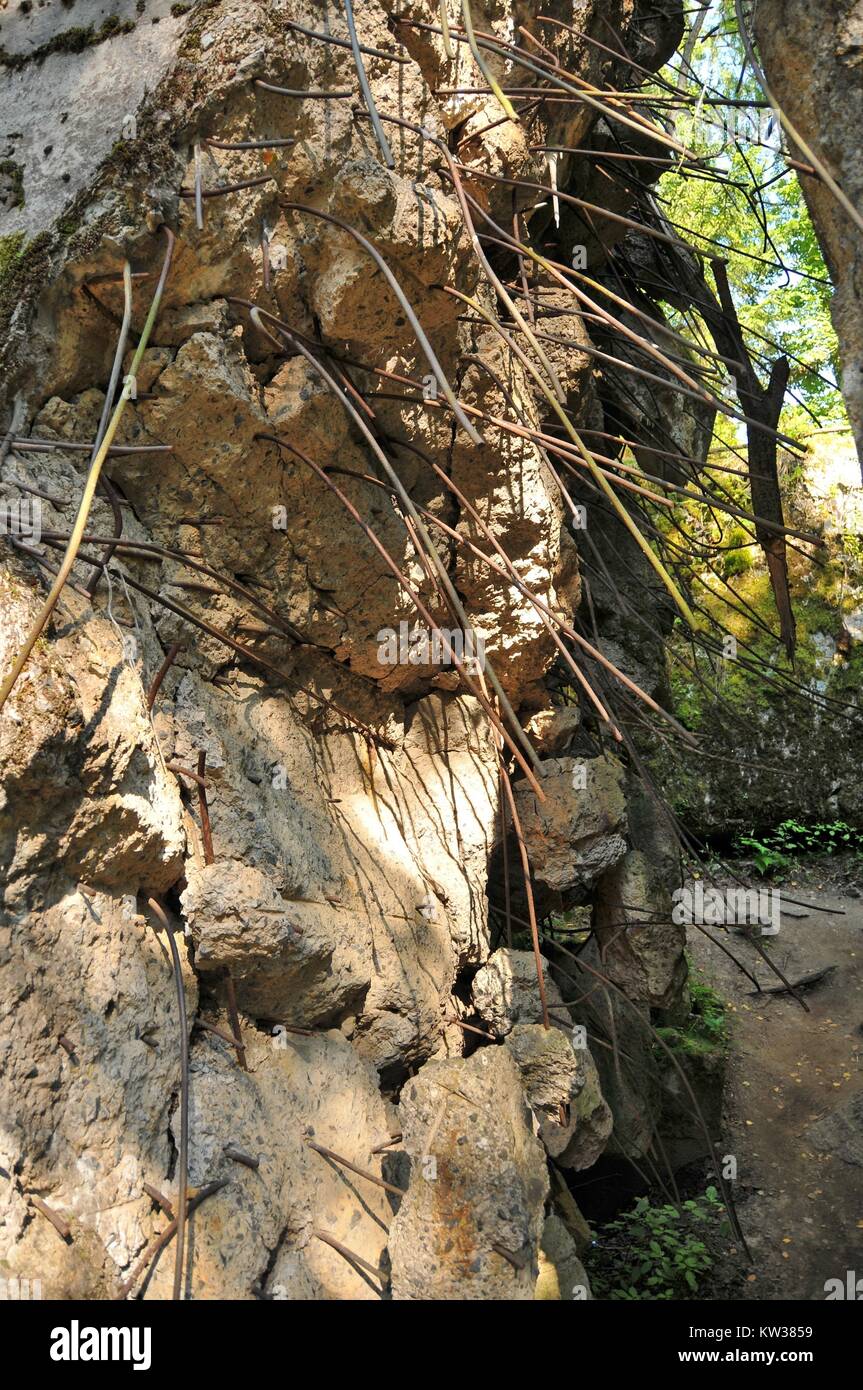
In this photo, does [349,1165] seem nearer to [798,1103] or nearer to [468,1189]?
[468,1189]

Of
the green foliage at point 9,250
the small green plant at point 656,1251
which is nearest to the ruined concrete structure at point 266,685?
the green foliage at point 9,250

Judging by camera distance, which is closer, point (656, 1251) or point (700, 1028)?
point (656, 1251)

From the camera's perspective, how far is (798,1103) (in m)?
6.00

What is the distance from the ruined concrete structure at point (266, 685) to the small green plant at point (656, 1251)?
920mm

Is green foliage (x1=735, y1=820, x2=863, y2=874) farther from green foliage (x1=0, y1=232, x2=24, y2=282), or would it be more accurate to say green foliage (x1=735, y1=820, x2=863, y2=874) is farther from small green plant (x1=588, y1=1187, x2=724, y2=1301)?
green foliage (x1=0, y1=232, x2=24, y2=282)

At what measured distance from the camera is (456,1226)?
7.89 ft

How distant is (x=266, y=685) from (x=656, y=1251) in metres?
3.45

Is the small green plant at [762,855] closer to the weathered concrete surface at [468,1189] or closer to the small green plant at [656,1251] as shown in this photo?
the small green plant at [656,1251]

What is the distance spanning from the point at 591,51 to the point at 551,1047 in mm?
4035

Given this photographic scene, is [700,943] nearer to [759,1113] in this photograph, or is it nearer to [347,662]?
[759,1113]

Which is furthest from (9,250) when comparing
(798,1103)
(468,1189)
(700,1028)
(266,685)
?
(798,1103)

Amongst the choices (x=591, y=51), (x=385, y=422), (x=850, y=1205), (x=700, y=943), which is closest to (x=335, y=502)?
(x=385, y=422)

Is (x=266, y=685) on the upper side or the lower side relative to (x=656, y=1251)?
upper

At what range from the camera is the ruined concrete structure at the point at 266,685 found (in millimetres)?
2217
